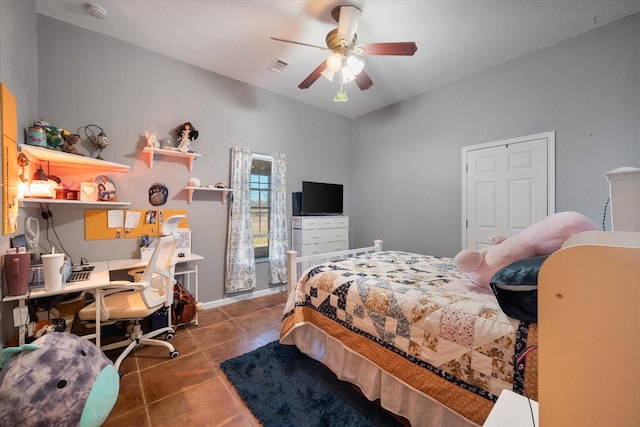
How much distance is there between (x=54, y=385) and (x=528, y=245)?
232 cm

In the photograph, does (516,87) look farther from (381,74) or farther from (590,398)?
(590,398)

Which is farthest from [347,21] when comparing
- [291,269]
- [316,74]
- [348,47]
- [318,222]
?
[318,222]

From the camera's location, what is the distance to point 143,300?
1.88m

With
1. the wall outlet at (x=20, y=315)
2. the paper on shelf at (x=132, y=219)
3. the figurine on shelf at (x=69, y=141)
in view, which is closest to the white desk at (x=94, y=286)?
the wall outlet at (x=20, y=315)

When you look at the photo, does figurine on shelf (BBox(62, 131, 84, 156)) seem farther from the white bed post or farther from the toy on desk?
the white bed post

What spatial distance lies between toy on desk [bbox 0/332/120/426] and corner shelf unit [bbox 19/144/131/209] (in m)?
1.25

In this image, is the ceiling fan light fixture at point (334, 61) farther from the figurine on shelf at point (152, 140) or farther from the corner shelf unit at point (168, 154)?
the figurine on shelf at point (152, 140)

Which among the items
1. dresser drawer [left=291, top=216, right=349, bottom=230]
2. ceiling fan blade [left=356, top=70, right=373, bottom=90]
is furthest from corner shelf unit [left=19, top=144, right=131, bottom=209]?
ceiling fan blade [left=356, top=70, right=373, bottom=90]

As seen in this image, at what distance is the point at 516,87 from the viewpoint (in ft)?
9.18

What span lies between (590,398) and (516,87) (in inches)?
134

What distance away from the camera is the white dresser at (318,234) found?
3674 mm

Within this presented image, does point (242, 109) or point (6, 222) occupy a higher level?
Result: point (242, 109)

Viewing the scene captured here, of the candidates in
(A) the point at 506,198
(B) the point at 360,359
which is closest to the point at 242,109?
(B) the point at 360,359

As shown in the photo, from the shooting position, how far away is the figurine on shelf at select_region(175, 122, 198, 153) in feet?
9.10
